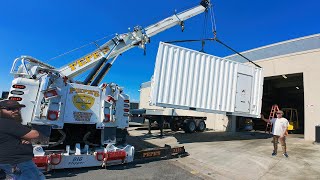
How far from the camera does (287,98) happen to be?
86.5ft

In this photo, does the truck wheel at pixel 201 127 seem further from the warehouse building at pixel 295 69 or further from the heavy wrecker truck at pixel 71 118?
the heavy wrecker truck at pixel 71 118

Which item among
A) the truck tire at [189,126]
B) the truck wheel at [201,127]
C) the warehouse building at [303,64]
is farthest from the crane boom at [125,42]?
the truck wheel at [201,127]

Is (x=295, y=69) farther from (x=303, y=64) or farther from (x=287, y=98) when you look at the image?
(x=287, y=98)

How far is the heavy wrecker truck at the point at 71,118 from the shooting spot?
6.71 metres

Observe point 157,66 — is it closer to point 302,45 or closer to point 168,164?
point 168,164

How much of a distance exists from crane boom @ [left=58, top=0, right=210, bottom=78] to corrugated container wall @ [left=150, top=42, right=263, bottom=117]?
1331 millimetres

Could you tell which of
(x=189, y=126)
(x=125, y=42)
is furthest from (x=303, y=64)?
(x=125, y=42)

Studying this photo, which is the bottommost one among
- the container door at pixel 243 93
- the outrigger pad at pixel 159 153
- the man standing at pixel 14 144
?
the outrigger pad at pixel 159 153

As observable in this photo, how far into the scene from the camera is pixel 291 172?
24.3 ft

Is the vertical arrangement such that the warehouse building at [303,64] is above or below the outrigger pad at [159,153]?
above

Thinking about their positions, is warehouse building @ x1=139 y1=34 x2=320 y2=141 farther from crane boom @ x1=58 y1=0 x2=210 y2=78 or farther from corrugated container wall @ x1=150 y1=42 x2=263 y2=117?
crane boom @ x1=58 y1=0 x2=210 y2=78

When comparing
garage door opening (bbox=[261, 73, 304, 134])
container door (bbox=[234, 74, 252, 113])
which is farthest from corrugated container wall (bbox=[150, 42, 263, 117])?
garage door opening (bbox=[261, 73, 304, 134])

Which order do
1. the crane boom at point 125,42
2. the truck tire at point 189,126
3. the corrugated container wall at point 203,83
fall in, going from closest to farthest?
the crane boom at point 125,42 < the corrugated container wall at point 203,83 < the truck tire at point 189,126

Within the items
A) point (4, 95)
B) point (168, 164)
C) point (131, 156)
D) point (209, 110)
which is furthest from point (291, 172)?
point (4, 95)
